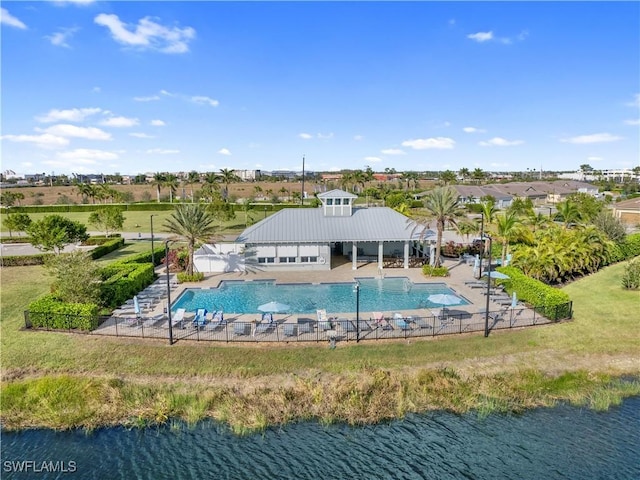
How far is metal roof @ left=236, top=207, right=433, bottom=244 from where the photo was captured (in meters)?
35.3

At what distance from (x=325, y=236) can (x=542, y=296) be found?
17.2 m

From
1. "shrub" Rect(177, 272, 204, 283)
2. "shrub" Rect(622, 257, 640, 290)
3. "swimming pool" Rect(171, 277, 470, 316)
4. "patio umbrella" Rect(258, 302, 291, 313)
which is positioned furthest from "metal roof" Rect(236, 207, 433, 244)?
"shrub" Rect(622, 257, 640, 290)

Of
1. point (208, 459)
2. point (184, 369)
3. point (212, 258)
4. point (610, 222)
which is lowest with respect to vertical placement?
point (208, 459)

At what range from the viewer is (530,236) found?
34.5m

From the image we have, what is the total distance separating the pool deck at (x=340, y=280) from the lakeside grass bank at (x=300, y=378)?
3.25 m

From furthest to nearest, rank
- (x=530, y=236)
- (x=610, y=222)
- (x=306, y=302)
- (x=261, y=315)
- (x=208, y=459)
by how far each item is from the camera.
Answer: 1. (x=610, y=222)
2. (x=530, y=236)
3. (x=306, y=302)
4. (x=261, y=315)
5. (x=208, y=459)

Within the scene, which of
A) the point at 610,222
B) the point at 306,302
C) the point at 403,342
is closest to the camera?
the point at 403,342

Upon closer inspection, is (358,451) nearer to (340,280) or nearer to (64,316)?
(64,316)

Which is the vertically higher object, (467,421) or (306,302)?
(306,302)

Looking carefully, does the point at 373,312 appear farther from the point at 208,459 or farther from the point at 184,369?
the point at 208,459

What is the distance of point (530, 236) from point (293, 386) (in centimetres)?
2598

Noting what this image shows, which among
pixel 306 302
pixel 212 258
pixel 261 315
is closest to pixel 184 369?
pixel 261 315

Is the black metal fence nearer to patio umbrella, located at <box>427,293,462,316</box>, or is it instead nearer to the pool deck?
the pool deck

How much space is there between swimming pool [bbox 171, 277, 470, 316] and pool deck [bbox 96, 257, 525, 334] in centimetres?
69
